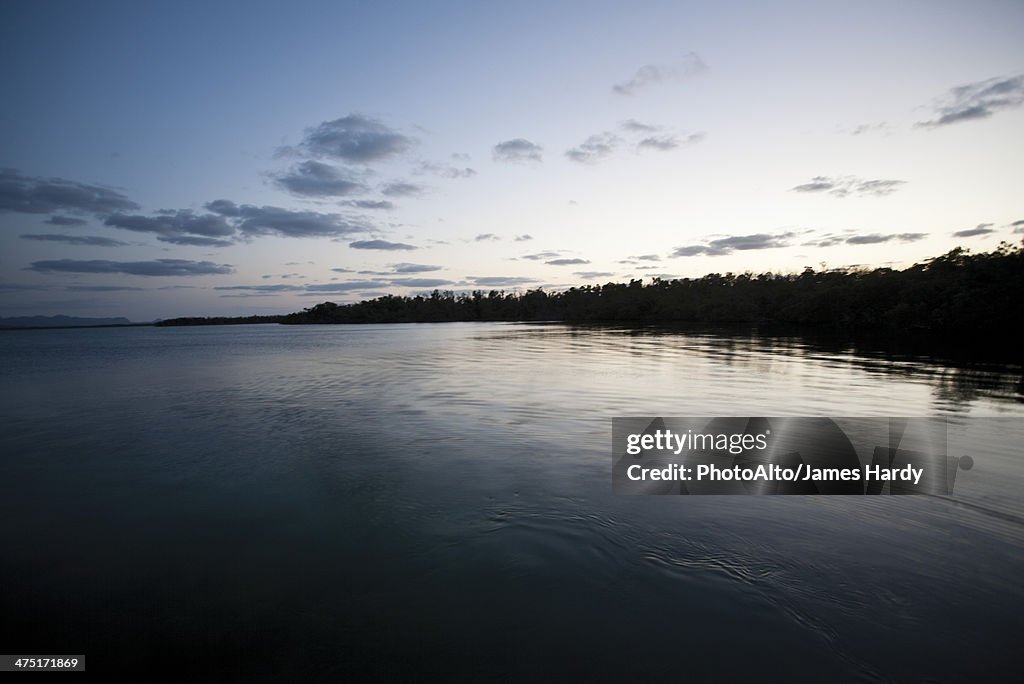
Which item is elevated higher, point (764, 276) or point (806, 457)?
point (764, 276)

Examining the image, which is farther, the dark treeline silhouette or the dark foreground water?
the dark treeline silhouette

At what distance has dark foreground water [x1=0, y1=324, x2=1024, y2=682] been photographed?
3.81m

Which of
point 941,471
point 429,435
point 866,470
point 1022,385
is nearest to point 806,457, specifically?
point 866,470

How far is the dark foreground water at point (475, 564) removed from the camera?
3811 mm

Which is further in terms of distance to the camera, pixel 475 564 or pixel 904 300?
pixel 904 300

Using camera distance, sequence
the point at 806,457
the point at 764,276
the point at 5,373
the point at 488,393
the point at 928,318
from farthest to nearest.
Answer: the point at 764,276, the point at 928,318, the point at 5,373, the point at 488,393, the point at 806,457

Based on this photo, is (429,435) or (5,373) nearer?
(429,435)

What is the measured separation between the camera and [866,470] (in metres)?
8.34

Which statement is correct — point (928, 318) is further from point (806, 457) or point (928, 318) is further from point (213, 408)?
point (213, 408)

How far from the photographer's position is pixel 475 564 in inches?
208

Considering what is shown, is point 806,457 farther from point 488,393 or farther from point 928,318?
point 928,318

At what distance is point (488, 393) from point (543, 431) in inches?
243

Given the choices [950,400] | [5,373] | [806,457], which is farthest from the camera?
[5,373]

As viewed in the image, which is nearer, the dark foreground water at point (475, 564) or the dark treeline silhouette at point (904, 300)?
the dark foreground water at point (475, 564)
